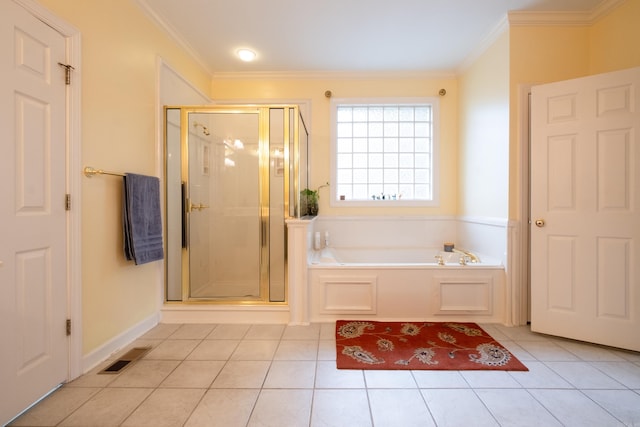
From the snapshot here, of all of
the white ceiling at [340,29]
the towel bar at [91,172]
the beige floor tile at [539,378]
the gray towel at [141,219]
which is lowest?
the beige floor tile at [539,378]

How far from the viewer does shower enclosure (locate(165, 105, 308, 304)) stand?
2566 mm

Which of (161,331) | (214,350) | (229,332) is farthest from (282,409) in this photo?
(161,331)

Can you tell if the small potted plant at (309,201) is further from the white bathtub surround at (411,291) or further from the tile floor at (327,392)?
Result: the tile floor at (327,392)

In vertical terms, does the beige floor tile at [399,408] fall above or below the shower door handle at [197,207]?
below

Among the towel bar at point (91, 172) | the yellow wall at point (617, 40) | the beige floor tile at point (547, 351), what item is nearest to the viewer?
the towel bar at point (91, 172)

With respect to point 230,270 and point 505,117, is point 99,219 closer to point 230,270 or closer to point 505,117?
point 230,270

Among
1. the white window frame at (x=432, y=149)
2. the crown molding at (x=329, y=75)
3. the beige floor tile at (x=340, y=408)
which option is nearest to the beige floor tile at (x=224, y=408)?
the beige floor tile at (x=340, y=408)

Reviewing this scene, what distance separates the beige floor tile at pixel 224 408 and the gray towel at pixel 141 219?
1107 millimetres

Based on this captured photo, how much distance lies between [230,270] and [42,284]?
4.25ft

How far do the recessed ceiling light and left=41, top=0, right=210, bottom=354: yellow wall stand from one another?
2.57ft

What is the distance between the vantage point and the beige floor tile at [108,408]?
1.37 m

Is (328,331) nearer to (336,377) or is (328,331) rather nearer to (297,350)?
(297,350)

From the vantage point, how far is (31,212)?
4.76ft

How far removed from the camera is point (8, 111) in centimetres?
133
